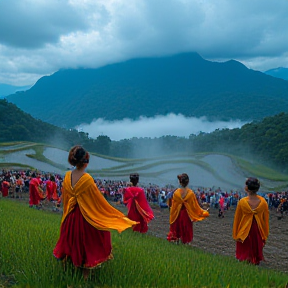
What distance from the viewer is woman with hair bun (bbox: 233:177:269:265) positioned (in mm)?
8688

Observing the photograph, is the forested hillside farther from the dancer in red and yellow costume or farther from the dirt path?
the dancer in red and yellow costume

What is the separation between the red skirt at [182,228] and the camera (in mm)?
11383

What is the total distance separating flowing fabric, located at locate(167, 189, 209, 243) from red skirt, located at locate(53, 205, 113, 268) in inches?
229

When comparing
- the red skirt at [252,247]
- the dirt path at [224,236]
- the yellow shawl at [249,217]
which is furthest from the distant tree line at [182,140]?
the yellow shawl at [249,217]

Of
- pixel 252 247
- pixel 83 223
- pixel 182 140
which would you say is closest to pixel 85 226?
pixel 83 223

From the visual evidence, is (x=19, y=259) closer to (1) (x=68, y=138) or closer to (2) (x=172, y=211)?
(2) (x=172, y=211)

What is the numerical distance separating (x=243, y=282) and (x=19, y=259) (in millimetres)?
3443

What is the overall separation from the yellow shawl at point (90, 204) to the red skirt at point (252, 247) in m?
4.08

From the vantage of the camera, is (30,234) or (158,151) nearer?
(30,234)

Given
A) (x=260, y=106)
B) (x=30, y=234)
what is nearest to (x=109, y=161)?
(x=30, y=234)

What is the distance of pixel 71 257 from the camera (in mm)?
5668

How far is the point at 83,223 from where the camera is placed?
5.71m

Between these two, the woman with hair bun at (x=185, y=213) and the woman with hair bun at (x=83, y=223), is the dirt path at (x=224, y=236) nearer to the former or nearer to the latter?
the woman with hair bun at (x=185, y=213)

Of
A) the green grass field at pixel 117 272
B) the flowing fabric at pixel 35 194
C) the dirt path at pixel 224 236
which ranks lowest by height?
the dirt path at pixel 224 236
